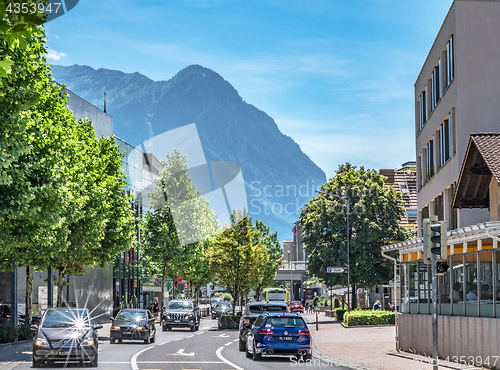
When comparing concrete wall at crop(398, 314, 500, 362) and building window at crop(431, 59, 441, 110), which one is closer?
concrete wall at crop(398, 314, 500, 362)

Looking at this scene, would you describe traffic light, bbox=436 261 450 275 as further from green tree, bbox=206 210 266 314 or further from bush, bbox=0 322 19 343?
green tree, bbox=206 210 266 314

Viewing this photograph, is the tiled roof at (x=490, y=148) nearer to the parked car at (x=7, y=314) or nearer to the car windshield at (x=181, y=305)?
the car windshield at (x=181, y=305)

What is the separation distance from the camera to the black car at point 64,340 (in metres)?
20.2

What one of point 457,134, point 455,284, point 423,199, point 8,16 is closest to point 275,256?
point 423,199

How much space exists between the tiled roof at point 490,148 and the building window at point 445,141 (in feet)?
31.7

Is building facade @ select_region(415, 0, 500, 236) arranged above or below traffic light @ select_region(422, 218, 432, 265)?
above

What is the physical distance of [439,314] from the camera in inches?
984

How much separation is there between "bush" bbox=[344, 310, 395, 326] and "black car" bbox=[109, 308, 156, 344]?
19260 mm

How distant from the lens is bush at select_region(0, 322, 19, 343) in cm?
3102

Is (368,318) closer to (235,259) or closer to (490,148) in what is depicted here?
(235,259)

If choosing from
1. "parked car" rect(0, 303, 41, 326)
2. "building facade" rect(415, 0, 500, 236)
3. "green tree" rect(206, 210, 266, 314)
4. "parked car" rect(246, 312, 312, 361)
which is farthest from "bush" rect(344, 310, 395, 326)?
"parked car" rect(246, 312, 312, 361)

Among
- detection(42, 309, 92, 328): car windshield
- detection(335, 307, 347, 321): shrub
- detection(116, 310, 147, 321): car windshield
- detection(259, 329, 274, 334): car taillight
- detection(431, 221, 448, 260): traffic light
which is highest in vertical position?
detection(431, 221, 448, 260): traffic light

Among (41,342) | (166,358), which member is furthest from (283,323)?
(41,342)

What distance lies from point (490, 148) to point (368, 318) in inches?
1037
